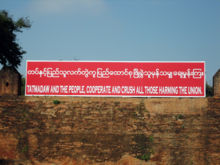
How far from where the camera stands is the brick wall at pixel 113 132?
9.48 metres

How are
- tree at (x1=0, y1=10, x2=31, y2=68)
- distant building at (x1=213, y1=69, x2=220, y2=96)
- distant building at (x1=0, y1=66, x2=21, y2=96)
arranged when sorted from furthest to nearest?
tree at (x1=0, y1=10, x2=31, y2=68) → distant building at (x1=0, y1=66, x2=21, y2=96) → distant building at (x1=213, y1=69, x2=220, y2=96)

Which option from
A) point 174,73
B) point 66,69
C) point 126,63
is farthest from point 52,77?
point 174,73

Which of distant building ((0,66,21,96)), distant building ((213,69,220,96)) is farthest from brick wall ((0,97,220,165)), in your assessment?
distant building ((0,66,21,96))

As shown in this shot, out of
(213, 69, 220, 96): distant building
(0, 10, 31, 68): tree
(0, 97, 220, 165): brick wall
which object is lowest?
(0, 97, 220, 165): brick wall

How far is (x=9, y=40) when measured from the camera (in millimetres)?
20203

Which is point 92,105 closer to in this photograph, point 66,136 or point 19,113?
point 66,136

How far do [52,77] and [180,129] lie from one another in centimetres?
480

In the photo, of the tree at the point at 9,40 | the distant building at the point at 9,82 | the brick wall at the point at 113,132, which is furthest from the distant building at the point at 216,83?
the tree at the point at 9,40

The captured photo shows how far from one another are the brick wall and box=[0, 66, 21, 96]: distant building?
26.1 inches

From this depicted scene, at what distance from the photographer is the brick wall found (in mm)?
Answer: 9484

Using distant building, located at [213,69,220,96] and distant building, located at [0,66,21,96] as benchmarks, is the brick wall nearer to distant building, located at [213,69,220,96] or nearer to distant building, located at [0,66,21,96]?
distant building, located at [213,69,220,96]

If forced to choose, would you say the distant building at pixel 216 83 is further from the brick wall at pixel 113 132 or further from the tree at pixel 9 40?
the tree at pixel 9 40

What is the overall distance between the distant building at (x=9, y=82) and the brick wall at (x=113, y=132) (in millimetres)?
664

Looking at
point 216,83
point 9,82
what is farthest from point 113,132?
point 9,82
